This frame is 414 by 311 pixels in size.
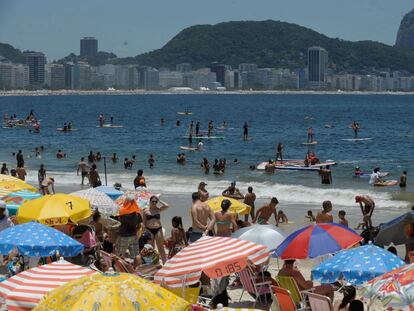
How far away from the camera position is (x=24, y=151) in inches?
1871

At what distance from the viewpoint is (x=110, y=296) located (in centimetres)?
709

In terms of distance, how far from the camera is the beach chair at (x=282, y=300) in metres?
10.2

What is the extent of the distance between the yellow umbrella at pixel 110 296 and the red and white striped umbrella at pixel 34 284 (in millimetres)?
1259

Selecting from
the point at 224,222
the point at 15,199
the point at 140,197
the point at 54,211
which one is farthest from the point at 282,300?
the point at 15,199

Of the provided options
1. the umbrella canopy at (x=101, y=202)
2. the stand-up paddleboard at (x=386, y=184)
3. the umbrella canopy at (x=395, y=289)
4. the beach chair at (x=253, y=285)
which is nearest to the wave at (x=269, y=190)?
the stand-up paddleboard at (x=386, y=184)

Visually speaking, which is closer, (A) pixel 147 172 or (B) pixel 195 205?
(B) pixel 195 205

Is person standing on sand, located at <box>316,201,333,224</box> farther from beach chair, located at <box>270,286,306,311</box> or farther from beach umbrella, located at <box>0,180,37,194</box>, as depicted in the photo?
beach umbrella, located at <box>0,180,37,194</box>

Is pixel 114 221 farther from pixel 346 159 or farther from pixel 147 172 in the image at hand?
pixel 346 159

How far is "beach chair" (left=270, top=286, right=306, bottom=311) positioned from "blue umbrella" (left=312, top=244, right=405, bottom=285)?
0.49 metres

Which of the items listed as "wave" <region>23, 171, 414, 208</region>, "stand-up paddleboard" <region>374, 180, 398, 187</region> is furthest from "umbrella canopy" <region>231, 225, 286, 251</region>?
"stand-up paddleboard" <region>374, 180, 398, 187</region>

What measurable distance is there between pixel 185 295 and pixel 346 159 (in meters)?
35.5

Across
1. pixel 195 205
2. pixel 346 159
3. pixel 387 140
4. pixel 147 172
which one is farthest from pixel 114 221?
pixel 387 140

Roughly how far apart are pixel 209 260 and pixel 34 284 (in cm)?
219

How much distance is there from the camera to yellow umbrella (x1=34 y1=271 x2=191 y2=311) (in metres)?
7.05
